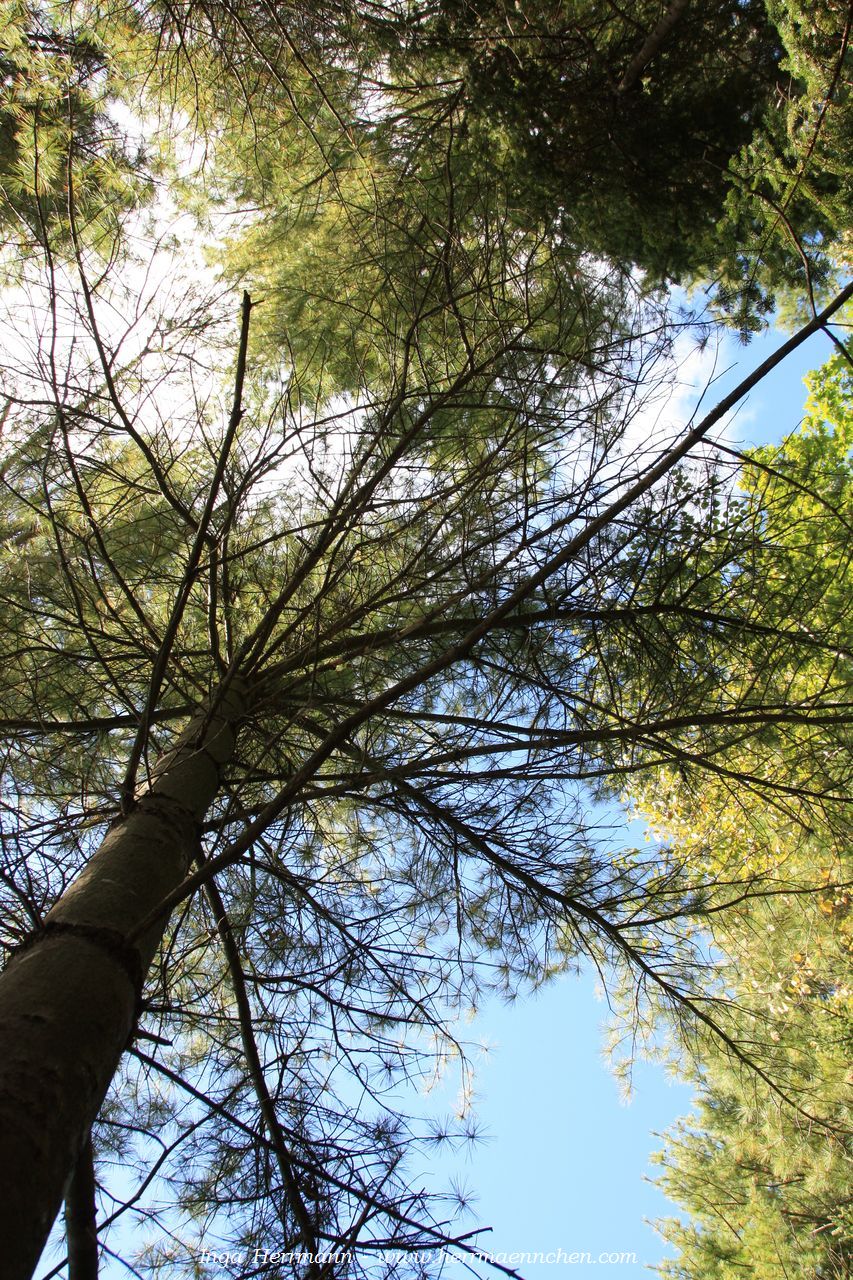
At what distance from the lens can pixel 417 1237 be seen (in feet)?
6.23

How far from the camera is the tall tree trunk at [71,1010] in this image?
94 centimetres

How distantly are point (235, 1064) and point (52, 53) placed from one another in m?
4.55

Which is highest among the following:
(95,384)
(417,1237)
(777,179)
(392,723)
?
→ (777,179)

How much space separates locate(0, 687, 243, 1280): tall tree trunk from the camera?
0.94 meters

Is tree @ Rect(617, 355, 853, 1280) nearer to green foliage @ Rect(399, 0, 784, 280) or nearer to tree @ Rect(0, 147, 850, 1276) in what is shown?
tree @ Rect(0, 147, 850, 1276)

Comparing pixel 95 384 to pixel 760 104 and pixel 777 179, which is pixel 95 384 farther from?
pixel 760 104

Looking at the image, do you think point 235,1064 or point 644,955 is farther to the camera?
point 644,955

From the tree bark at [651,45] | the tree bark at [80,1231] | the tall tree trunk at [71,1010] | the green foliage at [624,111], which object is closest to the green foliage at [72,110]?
the green foliage at [624,111]


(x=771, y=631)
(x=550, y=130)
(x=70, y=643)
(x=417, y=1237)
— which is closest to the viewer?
Answer: (x=417, y=1237)

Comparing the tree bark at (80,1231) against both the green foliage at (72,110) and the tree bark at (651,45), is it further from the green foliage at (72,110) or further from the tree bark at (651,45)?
the tree bark at (651,45)

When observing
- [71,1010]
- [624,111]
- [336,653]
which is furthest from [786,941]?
A: [624,111]

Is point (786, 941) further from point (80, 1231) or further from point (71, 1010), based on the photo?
point (71, 1010)

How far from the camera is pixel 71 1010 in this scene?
3.90 feet

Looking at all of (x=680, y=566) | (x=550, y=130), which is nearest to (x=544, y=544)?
(x=680, y=566)
